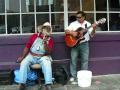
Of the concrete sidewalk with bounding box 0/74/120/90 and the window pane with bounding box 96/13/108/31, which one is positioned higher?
the window pane with bounding box 96/13/108/31

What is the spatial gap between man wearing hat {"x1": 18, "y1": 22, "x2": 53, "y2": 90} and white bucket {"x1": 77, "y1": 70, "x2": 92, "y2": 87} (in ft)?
2.28

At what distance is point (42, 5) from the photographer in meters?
9.72

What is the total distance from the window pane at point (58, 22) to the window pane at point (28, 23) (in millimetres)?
459

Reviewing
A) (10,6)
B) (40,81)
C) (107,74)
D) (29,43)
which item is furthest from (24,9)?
(107,74)

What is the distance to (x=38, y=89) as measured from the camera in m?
8.78

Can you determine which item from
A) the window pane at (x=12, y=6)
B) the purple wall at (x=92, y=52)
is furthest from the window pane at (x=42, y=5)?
the purple wall at (x=92, y=52)

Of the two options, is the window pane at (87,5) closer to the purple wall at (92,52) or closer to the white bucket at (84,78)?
the purple wall at (92,52)

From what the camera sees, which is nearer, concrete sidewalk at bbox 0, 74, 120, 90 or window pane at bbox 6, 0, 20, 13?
concrete sidewalk at bbox 0, 74, 120, 90

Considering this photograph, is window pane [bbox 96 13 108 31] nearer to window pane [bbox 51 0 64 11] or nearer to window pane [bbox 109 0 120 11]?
window pane [bbox 109 0 120 11]

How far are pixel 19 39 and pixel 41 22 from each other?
654 millimetres

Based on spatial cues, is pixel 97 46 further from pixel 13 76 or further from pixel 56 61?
pixel 13 76

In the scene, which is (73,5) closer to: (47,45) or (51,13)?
(51,13)

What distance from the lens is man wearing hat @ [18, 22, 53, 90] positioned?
861 cm

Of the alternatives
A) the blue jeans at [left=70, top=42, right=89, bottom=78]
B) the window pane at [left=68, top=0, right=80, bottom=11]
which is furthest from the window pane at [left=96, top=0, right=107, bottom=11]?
the blue jeans at [left=70, top=42, right=89, bottom=78]
